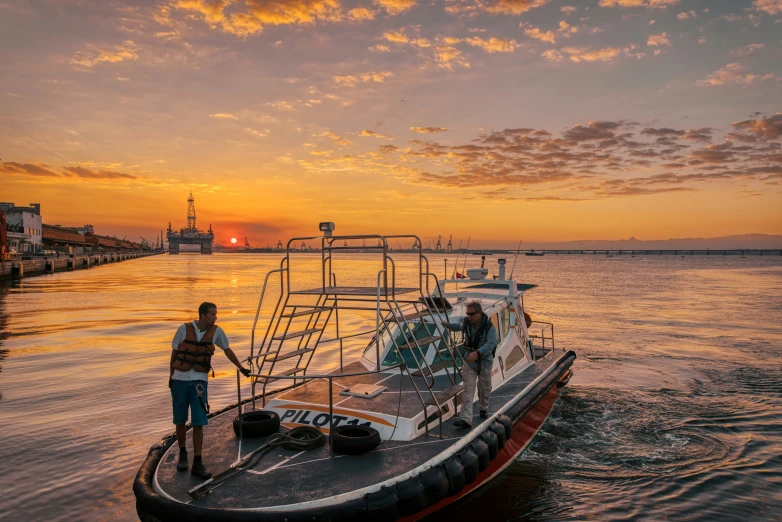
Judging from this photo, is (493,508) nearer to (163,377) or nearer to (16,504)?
(16,504)

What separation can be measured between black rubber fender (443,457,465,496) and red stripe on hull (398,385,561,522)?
27 cm

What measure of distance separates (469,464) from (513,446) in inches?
86.8

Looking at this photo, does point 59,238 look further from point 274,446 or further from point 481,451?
point 481,451

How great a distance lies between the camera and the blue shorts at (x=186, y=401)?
534 cm

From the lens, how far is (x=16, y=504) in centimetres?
666

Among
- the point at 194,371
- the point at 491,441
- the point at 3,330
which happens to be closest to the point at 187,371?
the point at 194,371

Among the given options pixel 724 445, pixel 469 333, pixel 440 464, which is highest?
pixel 469 333

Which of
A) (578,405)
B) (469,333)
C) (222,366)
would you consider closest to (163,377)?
(222,366)

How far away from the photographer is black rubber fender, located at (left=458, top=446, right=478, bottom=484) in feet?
19.6

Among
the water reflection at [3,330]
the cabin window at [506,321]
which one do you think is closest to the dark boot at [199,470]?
the cabin window at [506,321]

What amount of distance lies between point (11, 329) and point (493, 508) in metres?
21.3

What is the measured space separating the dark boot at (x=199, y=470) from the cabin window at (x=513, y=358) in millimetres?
6099

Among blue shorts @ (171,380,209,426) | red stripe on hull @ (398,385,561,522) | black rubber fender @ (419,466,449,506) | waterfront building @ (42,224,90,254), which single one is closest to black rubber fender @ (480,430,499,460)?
red stripe on hull @ (398,385,561,522)

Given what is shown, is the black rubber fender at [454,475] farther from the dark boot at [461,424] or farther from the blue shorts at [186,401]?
the blue shorts at [186,401]
